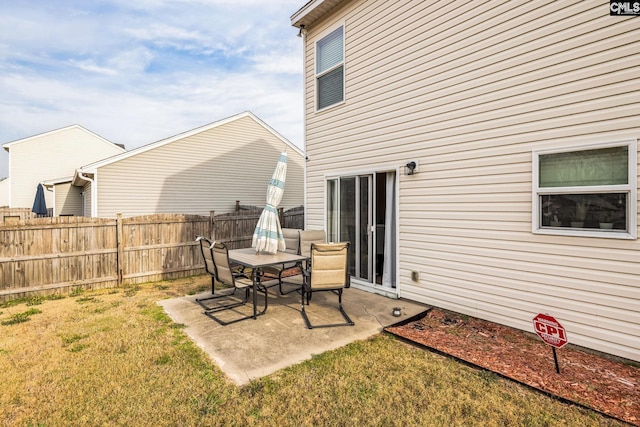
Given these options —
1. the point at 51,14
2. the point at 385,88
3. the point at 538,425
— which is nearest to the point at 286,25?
the point at 385,88

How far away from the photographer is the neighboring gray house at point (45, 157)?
1691 cm

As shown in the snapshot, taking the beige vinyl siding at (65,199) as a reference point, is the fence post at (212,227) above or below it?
below

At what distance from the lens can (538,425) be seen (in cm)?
219

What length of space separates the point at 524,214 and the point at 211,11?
28.5ft

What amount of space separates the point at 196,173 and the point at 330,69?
8652 mm

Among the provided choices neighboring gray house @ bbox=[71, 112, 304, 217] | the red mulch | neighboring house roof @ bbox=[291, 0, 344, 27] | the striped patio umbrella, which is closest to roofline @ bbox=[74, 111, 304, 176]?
neighboring gray house @ bbox=[71, 112, 304, 217]

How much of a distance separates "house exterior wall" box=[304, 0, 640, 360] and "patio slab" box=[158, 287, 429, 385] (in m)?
0.89

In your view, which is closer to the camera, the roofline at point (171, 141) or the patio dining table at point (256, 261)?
the patio dining table at point (256, 261)

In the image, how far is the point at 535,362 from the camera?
3068mm

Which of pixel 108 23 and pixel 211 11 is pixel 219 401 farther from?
pixel 108 23

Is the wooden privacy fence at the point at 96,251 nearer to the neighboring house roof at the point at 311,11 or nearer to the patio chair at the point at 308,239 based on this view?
the patio chair at the point at 308,239

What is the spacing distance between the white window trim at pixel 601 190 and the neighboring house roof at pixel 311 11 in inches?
208

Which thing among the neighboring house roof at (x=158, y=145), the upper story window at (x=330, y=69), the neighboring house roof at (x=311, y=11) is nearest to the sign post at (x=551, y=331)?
the upper story window at (x=330, y=69)

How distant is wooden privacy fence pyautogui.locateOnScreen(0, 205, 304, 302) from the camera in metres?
5.57
